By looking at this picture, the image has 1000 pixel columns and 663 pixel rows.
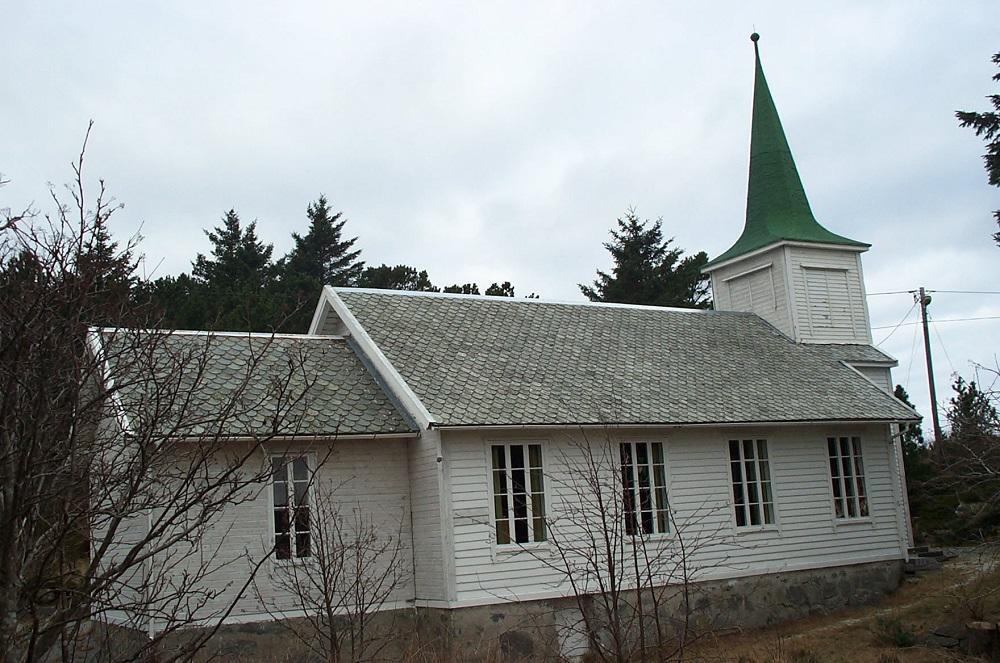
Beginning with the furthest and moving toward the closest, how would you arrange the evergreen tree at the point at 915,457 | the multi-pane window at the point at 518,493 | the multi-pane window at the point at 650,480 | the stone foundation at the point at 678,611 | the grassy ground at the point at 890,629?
the evergreen tree at the point at 915,457 < the multi-pane window at the point at 650,480 < the multi-pane window at the point at 518,493 < the stone foundation at the point at 678,611 < the grassy ground at the point at 890,629

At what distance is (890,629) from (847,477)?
5.05 meters

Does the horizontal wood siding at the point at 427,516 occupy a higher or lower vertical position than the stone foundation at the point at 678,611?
higher

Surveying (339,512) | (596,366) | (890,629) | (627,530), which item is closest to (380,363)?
(339,512)

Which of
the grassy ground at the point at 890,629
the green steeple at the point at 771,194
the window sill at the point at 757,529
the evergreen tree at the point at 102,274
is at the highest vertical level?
the green steeple at the point at 771,194

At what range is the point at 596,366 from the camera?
19219 mm

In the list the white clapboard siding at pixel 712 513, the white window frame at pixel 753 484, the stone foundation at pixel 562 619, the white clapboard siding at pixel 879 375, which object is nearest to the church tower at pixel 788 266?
the white clapboard siding at pixel 879 375

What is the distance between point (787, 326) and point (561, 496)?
10178 millimetres

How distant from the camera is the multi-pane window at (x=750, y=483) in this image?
61.3ft

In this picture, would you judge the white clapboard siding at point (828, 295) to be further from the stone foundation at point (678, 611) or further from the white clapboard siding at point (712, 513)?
the stone foundation at point (678, 611)

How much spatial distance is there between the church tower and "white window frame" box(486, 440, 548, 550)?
10.2 m

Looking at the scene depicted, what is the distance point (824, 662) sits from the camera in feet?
46.7

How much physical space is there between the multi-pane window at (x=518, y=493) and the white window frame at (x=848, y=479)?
703 centimetres

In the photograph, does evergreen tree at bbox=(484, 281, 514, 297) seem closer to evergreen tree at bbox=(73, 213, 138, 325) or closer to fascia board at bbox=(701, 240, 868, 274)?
fascia board at bbox=(701, 240, 868, 274)

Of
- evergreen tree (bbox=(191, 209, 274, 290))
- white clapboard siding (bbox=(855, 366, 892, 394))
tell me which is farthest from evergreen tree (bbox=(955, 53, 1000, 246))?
evergreen tree (bbox=(191, 209, 274, 290))
